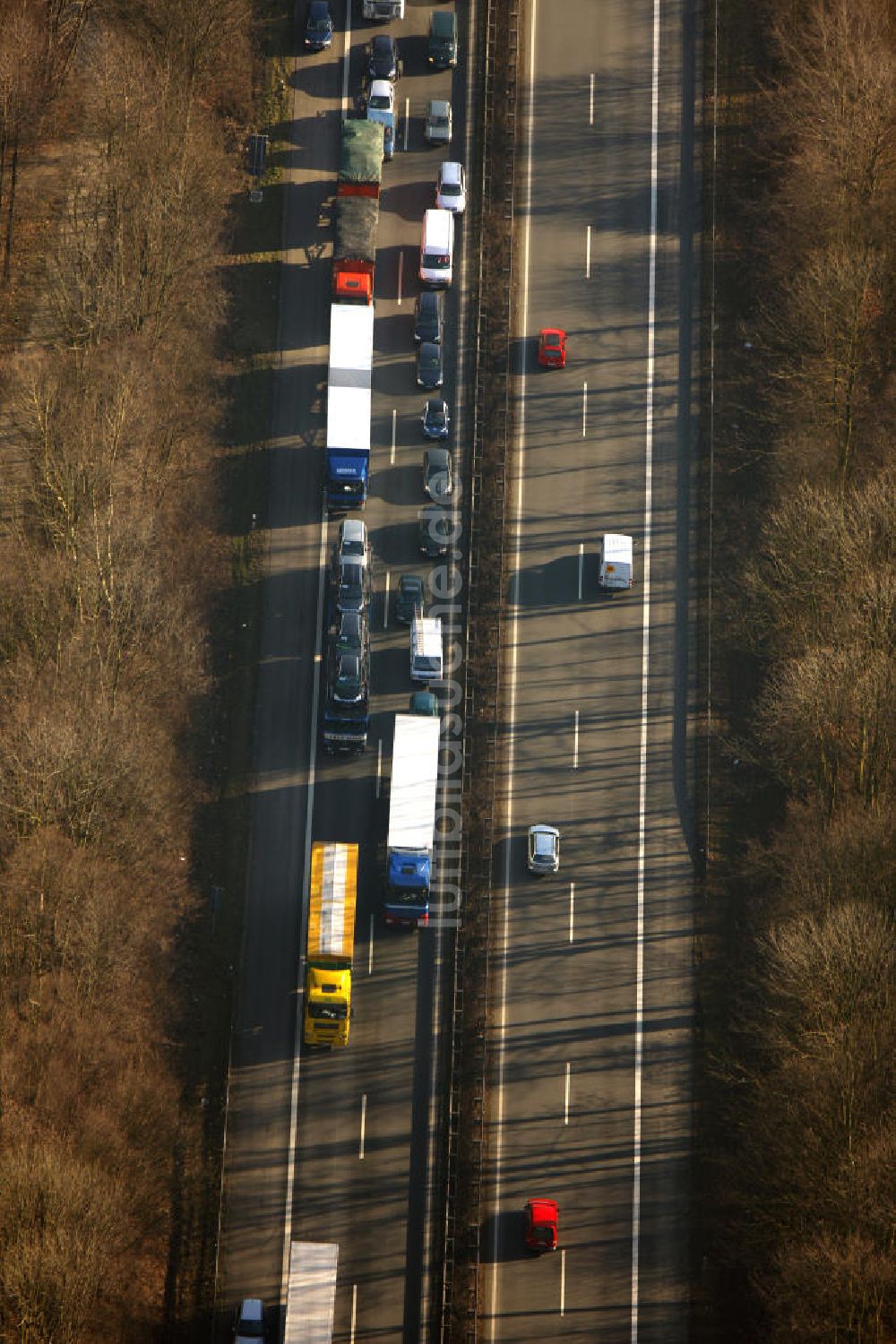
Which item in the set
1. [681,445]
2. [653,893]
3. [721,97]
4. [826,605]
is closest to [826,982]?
[653,893]

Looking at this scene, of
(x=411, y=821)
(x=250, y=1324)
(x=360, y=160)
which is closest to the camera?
(x=250, y=1324)

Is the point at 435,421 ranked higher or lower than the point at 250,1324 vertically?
higher

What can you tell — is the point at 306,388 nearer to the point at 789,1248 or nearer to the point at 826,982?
the point at 826,982

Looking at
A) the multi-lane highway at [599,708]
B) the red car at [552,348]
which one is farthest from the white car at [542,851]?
the red car at [552,348]

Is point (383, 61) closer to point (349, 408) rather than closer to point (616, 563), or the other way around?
point (349, 408)

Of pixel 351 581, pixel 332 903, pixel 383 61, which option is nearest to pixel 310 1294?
pixel 332 903

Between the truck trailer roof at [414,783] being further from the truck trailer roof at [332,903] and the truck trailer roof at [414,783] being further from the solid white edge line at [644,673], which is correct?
the solid white edge line at [644,673]
